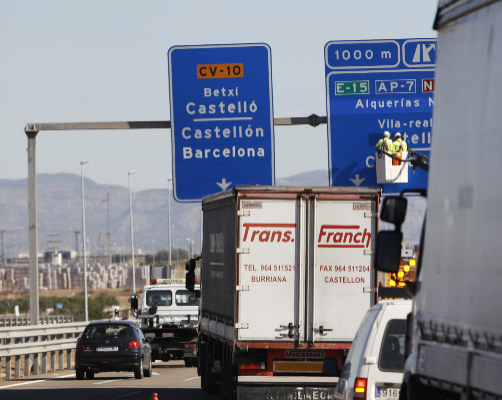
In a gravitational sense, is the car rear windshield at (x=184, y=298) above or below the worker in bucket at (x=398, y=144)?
below

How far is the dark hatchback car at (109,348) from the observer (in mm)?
26016

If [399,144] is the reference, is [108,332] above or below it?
below

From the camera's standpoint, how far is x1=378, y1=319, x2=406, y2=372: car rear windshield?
9141 mm

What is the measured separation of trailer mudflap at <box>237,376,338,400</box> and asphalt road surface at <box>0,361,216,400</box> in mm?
5176

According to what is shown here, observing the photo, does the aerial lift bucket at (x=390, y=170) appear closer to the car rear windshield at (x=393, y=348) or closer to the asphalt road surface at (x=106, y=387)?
the asphalt road surface at (x=106, y=387)

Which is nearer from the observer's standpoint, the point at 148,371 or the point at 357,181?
the point at 357,181


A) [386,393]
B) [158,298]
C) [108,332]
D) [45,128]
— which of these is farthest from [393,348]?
[158,298]

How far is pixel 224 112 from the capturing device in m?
19.4

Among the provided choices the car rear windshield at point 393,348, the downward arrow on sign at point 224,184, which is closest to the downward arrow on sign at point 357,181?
the downward arrow on sign at point 224,184

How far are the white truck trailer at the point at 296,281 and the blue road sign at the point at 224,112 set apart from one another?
4033 millimetres

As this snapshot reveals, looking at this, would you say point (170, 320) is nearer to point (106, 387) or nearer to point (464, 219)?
point (106, 387)

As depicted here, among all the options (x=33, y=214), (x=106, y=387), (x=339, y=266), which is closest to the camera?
(x=339, y=266)

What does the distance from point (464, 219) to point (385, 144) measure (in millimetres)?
14049

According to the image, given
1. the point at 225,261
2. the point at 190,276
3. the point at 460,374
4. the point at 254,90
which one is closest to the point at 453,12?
the point at 460,374
